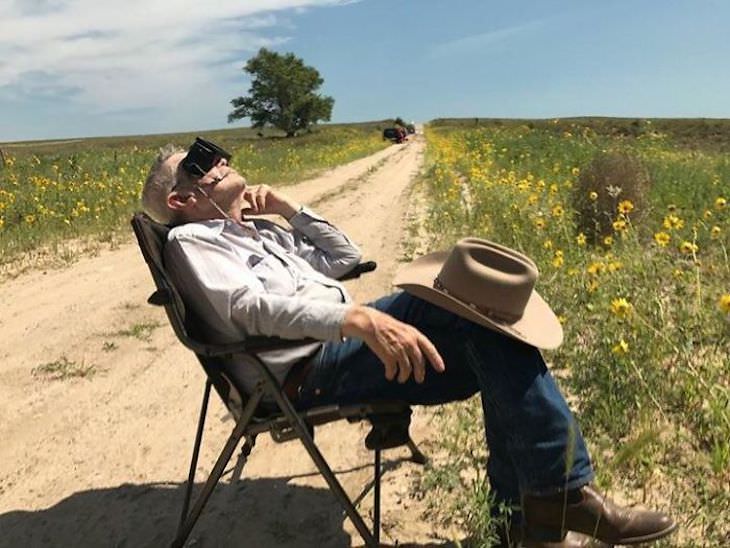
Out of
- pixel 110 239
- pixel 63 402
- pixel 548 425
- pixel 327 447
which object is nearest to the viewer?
pixel 548 425

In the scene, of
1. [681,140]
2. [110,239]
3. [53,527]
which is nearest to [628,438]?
[53,527]

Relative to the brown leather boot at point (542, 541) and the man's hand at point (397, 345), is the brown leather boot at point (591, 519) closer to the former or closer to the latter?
the brown leather boot at point (542, 541)

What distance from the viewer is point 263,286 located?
2670mm

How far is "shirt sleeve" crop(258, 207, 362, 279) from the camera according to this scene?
340cm

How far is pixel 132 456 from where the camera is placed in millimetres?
3682

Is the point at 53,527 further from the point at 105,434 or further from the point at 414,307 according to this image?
the point at 414,307

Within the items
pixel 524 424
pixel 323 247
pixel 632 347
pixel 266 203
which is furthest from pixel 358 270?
pixel 632 347

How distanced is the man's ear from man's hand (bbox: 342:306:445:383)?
103cm

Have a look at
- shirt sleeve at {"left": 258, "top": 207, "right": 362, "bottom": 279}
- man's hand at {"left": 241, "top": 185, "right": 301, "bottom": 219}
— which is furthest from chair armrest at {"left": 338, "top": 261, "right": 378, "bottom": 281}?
man's hand at {"left": 241, "top": 185, "right": 301, "bottom": 219}

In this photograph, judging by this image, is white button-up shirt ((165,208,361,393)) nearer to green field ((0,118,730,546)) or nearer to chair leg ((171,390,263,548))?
chair leg ((171,390,263,548))

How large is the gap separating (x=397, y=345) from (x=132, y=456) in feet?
6.86

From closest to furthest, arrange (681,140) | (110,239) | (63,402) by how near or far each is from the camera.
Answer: (63,402) < (110,239) < (681,140)

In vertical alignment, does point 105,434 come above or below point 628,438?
below

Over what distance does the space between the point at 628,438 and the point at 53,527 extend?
8.28 feet
